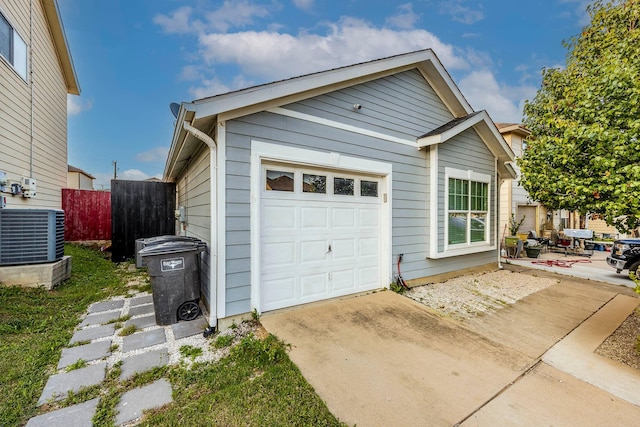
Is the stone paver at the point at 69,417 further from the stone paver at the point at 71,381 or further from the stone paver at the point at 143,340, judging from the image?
the stone paver at the point at 143,340

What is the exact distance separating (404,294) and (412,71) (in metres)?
4.74

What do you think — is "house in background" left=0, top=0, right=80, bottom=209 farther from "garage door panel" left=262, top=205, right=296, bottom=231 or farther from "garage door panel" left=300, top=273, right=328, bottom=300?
"garage door panel" left=300, top=273, right=328, bottom=300

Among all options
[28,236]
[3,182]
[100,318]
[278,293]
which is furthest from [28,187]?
[278,293]

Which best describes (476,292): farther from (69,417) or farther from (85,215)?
(85,215)

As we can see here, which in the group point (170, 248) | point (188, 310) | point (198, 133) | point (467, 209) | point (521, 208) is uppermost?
point (198, 133)

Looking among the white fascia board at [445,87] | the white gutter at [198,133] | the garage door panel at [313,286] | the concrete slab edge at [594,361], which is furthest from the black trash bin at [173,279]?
the white fascia board at [445,87]

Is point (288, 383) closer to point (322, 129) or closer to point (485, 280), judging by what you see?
point (322, 129)

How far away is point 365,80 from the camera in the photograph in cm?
472

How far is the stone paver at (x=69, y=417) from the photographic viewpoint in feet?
6.15

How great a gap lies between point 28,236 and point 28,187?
5.42 feet

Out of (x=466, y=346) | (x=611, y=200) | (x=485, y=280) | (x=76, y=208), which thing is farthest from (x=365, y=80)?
(x=76, y=208)

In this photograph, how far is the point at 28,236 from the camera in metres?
4.68

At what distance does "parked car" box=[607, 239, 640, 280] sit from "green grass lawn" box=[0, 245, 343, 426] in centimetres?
880

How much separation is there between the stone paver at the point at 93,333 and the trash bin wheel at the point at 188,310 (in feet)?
2.64
